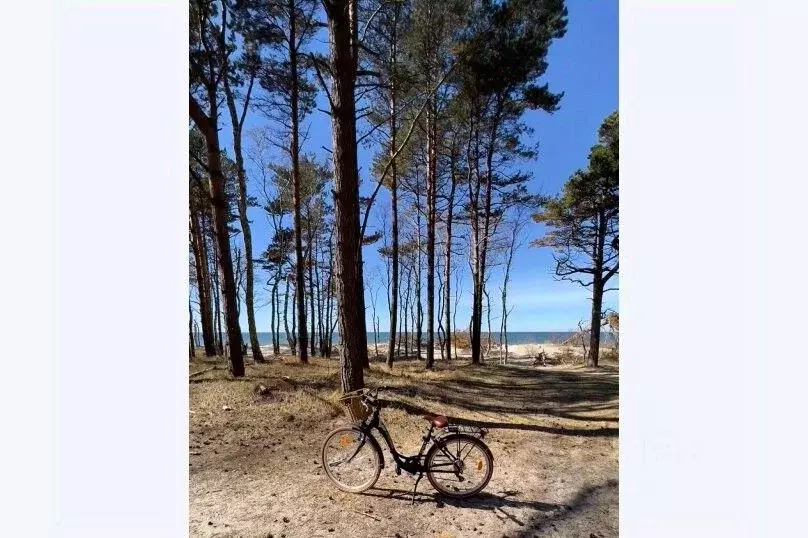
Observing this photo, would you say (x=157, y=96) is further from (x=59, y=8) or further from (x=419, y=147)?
(x=419, y=147)

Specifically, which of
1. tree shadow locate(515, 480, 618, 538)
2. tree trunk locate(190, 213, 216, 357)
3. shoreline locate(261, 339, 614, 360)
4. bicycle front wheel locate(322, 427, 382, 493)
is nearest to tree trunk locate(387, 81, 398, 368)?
shoreline locate(261, 339, 614, 360)

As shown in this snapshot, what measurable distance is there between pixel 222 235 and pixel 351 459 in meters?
3.07

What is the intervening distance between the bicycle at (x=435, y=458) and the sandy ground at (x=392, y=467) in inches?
3.0

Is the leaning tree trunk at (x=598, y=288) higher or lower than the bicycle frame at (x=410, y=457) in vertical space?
higher

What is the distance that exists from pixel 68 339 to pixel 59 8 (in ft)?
5.40

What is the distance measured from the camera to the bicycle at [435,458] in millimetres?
1856

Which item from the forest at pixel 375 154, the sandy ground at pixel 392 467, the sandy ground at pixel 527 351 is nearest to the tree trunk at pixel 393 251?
the forest at pixel 375 154

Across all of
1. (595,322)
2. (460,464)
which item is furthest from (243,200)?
(595,322)

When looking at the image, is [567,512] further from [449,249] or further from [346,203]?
[449,249]

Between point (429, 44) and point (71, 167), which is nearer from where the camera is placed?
point (71, 167)

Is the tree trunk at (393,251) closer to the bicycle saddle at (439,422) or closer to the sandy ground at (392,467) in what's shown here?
the sandy ground at (392,467)

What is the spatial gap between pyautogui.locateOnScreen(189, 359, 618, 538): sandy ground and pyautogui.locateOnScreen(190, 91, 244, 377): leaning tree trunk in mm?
374
